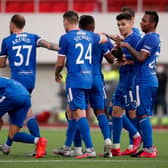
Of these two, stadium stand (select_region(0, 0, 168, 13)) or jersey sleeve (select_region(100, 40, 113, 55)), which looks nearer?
jersey sleeve (select_region(100, 40, 113, 55))

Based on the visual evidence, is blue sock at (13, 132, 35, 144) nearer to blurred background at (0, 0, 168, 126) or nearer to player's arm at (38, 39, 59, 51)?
player's arm at (38, 39, 59, 51)

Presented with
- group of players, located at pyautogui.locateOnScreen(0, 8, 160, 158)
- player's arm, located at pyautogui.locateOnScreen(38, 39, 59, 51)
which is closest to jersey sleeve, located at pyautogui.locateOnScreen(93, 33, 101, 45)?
group of players, located at pyautogui.locateOnScreen(0, 8, 160, 158)

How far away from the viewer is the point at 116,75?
27031 millimetres

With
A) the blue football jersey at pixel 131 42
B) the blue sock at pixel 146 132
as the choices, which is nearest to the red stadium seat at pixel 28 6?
the blue football jersey at pixel 131 42

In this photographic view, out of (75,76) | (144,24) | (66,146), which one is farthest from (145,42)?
(66,146)

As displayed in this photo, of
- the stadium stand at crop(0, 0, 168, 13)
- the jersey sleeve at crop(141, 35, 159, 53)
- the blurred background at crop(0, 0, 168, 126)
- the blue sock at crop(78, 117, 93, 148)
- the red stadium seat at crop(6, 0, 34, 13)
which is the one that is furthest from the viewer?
the red stadium seat at crop(6, 0, 34, 13)

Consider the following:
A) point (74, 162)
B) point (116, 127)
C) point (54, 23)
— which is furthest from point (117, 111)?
point (54, 23)

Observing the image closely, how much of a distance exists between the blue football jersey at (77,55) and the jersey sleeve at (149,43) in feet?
2.69

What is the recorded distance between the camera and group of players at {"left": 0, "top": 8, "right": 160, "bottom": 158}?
1230 cm

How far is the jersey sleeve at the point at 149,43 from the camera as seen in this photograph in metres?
12.5

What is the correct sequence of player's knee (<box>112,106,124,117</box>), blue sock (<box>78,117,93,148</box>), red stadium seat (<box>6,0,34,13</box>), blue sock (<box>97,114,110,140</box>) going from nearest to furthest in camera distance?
blue sock (<box>78,117,93,148</box>) → blue sock (<box>97,114,110,140</box>) → player's knee (<box>112,106,124,117</box>) → red stadium seat (<box>6,0,34,13</box>)

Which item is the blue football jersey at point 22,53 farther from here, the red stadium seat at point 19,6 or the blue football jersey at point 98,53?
the red stadium seat at point 19,6

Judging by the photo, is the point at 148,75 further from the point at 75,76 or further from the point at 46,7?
the point at 46,7

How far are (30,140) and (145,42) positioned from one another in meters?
2.21
